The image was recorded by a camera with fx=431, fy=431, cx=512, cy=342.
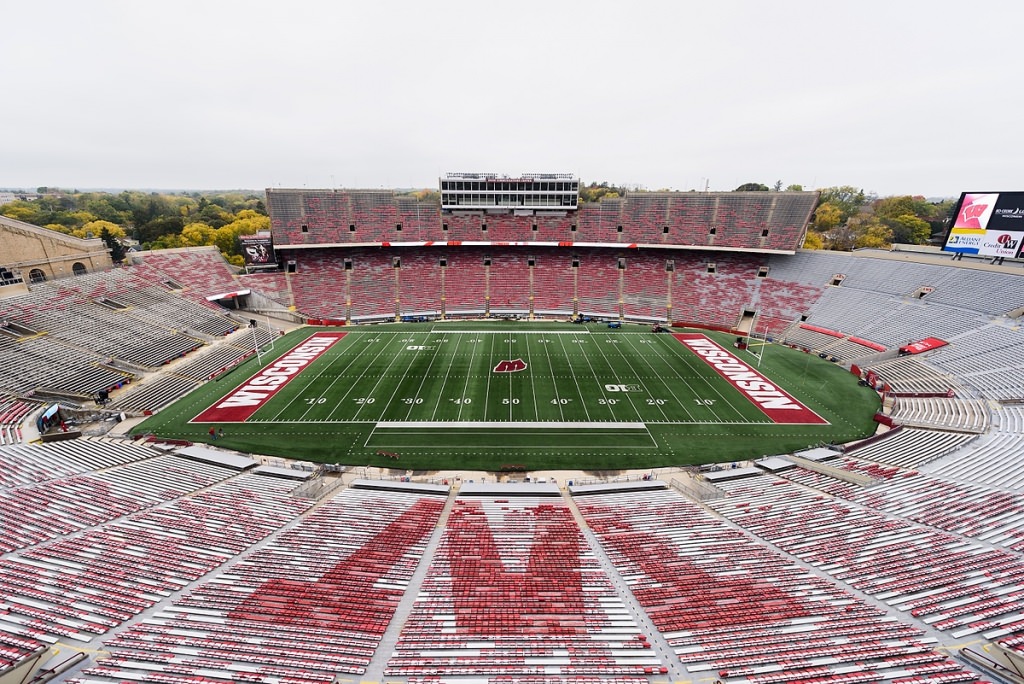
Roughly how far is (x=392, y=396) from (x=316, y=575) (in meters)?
16.4

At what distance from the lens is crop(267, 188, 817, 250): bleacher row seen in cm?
4822

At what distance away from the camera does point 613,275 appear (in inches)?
2000

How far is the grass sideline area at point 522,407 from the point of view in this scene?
75.3 ft

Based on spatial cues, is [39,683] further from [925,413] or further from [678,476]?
[925,413]

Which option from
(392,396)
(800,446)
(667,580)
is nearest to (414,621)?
(667,580)

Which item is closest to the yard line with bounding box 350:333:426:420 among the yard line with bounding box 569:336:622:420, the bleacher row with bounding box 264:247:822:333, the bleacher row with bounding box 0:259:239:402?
the bleacher row with bounding box 264:247:822:333

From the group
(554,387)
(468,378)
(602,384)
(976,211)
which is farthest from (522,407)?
(976,211)

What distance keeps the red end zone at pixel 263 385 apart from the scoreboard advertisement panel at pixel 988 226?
54.4 meters

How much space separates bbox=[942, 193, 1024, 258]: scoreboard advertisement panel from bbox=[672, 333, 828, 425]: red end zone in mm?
20896

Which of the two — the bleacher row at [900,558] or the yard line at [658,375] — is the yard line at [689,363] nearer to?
the yard line at [658,375]

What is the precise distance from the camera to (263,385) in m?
30.7

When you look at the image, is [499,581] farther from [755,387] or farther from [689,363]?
[689,363]

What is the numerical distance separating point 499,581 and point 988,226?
46602 millimetres

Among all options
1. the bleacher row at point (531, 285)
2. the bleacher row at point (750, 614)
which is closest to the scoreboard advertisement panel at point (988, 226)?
the bleacher row at point (531, 285)
